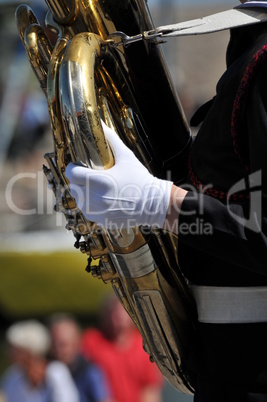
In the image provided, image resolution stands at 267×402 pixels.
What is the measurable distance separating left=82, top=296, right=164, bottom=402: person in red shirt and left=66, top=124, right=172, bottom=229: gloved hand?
2.98 m

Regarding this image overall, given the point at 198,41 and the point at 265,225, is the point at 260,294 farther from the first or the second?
the point at 198,41

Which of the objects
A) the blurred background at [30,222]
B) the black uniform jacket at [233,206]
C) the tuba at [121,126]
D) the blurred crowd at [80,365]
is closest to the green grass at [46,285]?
the blurred background at [30,222]

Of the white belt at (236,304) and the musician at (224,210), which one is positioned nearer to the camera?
the musician at (224,210)

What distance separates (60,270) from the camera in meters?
6.27

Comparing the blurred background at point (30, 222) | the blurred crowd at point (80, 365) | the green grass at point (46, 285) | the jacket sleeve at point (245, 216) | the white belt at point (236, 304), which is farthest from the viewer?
the blurred background at point (30, 222)

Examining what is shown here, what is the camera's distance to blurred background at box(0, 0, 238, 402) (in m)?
6.25

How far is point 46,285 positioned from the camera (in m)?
6.36

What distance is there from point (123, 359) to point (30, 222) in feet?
8.36

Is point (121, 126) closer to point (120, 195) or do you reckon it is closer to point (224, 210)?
point (120, 195)

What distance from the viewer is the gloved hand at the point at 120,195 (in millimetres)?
1738

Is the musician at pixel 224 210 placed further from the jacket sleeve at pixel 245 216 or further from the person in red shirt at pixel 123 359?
the person in red shirt at pixel 123 359

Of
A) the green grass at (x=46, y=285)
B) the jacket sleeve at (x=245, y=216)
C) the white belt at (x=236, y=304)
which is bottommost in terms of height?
the green grass at (x=46, y=285)

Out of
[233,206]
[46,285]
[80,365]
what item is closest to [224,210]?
[233,206]

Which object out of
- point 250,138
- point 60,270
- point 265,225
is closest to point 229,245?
point 265,225
